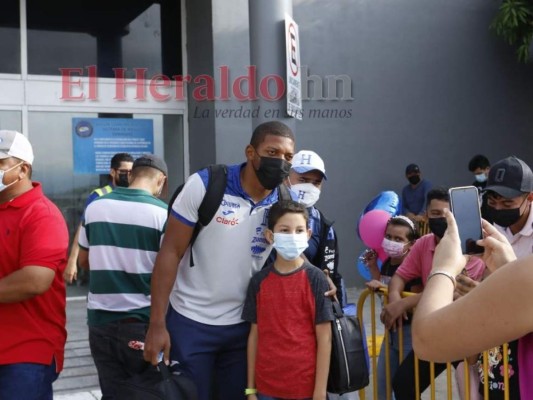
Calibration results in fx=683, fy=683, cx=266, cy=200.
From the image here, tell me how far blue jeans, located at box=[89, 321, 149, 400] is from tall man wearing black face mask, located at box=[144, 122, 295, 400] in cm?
59

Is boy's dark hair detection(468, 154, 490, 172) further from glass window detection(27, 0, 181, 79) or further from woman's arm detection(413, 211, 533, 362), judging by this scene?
woman's arm detection(413, 211, 533, 362)

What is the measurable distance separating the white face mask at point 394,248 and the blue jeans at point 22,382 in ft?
8.34

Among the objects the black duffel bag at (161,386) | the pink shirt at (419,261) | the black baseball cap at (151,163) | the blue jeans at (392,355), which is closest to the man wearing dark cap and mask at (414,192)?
the blue jeans at (392,355)

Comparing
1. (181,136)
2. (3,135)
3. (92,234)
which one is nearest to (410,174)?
(181,136)

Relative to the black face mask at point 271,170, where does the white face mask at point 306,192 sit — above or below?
below

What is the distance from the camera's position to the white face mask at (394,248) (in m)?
4.85

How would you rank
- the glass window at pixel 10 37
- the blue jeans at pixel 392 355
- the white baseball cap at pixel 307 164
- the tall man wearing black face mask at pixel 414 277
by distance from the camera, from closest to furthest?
the tall man wearing black face mask at pixel 414 277 < the blue jeans at pixel 392 355 < the white baseball cap at pixel 307 164 < the glass window at pixel 10 37

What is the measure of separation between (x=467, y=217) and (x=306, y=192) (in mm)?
2130

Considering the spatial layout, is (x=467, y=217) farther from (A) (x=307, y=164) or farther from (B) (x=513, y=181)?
(A) (x=307, y=164)

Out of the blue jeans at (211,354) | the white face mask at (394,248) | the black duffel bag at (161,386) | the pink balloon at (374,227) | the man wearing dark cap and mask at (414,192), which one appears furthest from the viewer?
the man wearing dark cap and mask at (414,192)

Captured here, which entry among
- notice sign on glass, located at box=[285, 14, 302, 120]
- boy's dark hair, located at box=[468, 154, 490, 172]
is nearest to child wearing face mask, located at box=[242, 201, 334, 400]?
notice sign on glass, located at box=[285, 14, 302, 120]

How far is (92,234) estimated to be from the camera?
4273 millimetres

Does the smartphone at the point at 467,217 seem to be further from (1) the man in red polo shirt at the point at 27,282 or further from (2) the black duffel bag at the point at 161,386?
(1) the man in red polo shirt at the point at 27,282

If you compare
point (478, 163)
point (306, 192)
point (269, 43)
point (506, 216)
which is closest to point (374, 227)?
point (306, 192)
